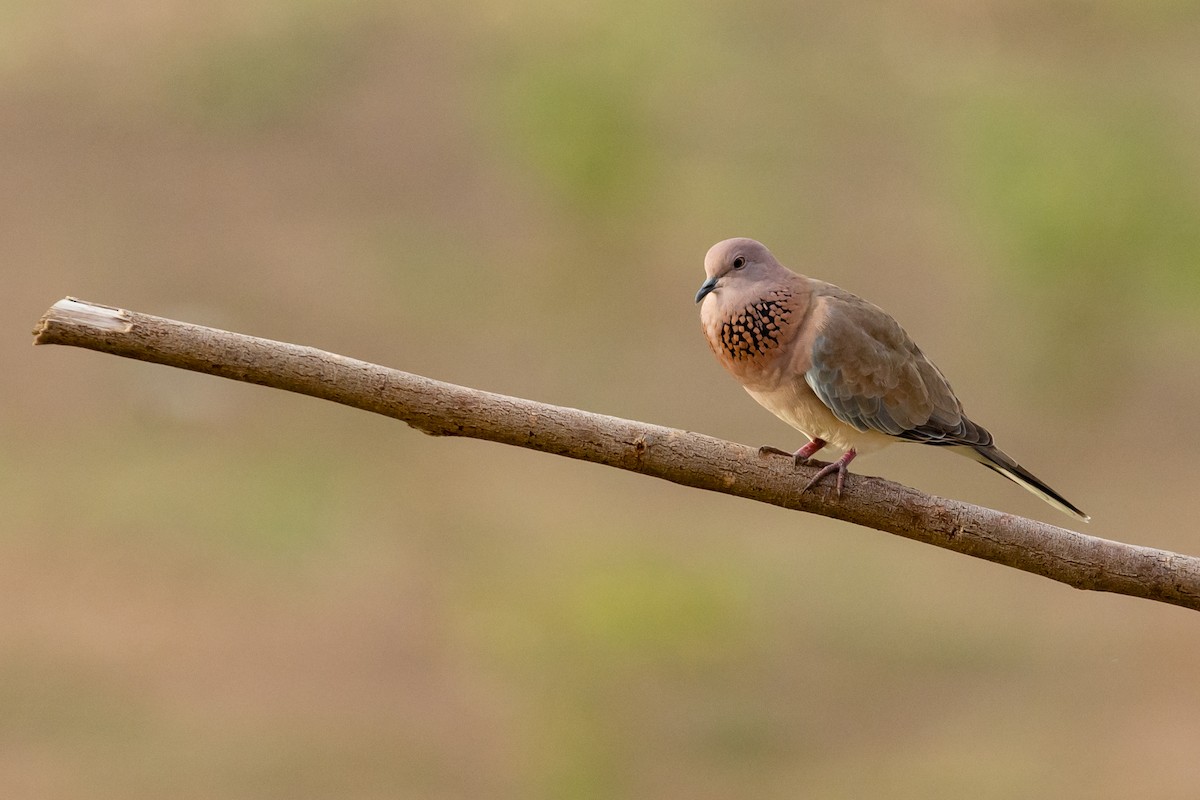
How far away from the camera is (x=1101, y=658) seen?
17.6ft

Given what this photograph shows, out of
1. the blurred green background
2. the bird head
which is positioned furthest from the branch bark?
the blurred green background

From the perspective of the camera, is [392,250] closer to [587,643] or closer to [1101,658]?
[587,643]

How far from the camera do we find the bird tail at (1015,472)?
81.4 inches

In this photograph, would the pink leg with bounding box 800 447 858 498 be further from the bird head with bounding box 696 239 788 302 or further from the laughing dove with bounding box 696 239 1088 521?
the bird head with bounding box 696 239 788 302

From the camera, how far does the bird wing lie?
198 centimetres

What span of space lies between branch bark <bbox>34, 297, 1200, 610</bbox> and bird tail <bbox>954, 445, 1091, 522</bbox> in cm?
26

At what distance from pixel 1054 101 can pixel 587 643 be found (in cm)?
350

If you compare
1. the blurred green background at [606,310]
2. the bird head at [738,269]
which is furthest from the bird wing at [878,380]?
the blurred green background at [606,310]

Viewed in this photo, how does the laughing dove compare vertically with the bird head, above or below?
below

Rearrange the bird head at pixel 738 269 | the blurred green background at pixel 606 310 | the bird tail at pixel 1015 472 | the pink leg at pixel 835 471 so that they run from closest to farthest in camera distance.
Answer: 1. the pink leg at pixel 835 471
2. the bird head at pixel 738 269
3. the bird tail at pixel 1015 472
4. the blurred green background at pixel 606 310

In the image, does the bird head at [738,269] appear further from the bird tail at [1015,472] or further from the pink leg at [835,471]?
the bird tail at [1015,472]

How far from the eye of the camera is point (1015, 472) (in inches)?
83.1

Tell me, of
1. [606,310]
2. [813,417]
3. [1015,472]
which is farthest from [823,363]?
[606,310]

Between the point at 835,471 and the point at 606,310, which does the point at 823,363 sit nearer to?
the point at 835,471
